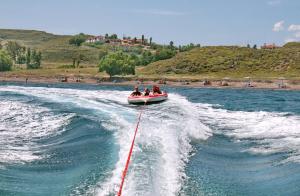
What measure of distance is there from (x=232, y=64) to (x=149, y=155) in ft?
378

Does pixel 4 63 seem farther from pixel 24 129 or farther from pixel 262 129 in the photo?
pixel 262 129

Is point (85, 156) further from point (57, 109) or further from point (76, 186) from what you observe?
point (57, 109)

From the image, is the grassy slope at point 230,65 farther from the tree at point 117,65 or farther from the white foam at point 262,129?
the white foam at point 262,129

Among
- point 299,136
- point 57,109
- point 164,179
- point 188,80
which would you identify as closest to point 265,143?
point 299,136

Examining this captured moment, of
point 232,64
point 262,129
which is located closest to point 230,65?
point 232,64

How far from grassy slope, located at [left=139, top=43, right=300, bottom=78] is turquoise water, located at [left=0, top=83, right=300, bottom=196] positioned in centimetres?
8758

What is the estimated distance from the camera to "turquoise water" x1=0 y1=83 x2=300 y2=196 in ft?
51.8

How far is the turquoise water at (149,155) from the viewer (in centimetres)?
1580

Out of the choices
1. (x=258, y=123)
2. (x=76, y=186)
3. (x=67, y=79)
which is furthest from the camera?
(x=67, y=79)

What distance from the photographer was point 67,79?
115312mm

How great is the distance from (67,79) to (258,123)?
8786 centimetres

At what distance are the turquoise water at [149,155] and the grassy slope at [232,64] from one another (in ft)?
287

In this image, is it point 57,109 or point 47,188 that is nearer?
point 47,188

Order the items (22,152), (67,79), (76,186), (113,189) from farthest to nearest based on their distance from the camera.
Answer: (67,79) < (22,152) < (76,186) < (113,189)
